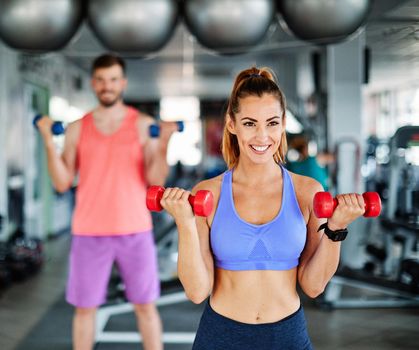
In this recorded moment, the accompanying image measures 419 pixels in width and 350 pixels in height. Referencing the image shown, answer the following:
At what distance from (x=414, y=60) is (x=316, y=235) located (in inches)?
29.3

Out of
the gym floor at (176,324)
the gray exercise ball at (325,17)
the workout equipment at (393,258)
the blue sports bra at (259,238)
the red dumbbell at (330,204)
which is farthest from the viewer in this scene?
the workout equipment at (393,258)

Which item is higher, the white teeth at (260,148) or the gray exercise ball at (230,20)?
the gray exercise ball at (230,20)

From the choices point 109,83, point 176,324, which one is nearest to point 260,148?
point 109,83

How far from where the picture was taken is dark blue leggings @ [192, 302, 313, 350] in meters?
1.11

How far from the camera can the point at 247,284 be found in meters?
1.13

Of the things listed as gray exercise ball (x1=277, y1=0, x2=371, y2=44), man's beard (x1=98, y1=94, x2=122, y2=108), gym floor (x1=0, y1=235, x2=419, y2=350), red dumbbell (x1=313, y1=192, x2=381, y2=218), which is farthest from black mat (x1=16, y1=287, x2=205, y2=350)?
red dumbbell (x1=313, y1=192, x2=381, y2=218)

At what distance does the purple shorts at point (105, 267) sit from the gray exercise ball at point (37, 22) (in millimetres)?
905

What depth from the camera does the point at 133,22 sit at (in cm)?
224

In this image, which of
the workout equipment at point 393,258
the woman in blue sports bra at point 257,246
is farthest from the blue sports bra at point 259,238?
the workout equipment at point 393,258

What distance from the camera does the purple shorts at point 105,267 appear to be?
187 cm

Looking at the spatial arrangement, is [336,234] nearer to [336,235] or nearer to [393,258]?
[336,235]

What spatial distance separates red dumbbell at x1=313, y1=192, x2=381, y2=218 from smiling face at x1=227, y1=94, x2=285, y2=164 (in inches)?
6.6

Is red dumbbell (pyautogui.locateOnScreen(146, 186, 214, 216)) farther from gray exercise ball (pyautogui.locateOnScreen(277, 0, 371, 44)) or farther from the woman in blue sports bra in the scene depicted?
gray exercise ball (pyautogui.locateOnScreen(277, 0, 371, 44))

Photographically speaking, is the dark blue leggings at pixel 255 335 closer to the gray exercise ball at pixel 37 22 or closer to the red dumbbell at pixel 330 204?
the red dumbbell at pixel 330 204
